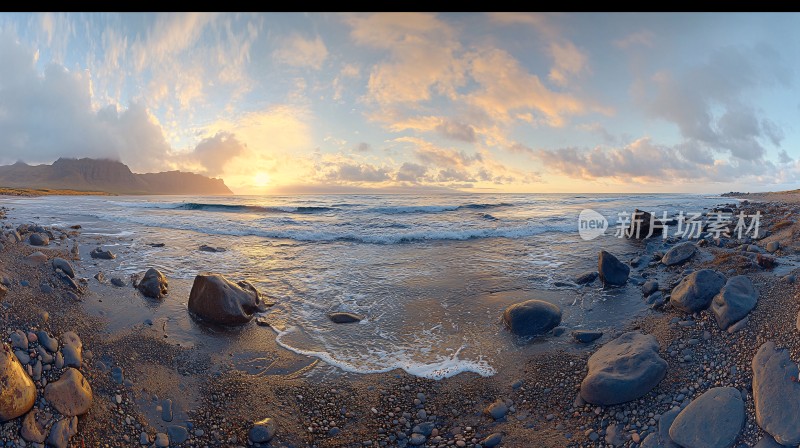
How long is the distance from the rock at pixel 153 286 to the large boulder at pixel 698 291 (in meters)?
9.82

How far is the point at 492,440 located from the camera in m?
3.80

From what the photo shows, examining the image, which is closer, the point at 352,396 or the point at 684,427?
the point at 684,427

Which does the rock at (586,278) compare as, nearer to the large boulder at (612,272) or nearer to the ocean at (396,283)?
the large boulder at (612,272)

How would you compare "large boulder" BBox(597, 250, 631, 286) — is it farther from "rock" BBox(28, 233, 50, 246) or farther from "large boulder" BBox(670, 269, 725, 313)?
"rock" BBox(28, 233, 50, 246)

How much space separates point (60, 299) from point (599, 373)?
8303 millimetres

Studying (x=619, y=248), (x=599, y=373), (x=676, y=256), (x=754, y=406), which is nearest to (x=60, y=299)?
(x=599, y=373)

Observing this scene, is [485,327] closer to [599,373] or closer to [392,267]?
[599,373]

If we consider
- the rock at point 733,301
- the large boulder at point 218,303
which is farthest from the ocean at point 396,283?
the rock at point 733,301

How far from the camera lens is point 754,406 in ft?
11.7

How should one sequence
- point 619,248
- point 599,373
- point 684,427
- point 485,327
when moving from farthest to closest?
1. point 619,248
2. point 485,327
3. point 599,373
4. point 684,427

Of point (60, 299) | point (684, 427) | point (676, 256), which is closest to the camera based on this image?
point (684, 427)

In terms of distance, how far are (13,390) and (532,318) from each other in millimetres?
6679

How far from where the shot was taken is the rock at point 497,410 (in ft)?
13.9

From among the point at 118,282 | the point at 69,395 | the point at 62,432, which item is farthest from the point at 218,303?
the point at 62,432
